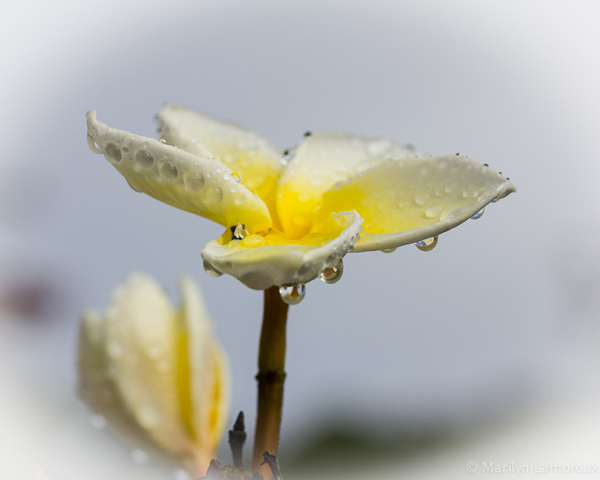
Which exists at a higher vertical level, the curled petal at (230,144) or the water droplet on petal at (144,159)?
the curled petal at (230,144)

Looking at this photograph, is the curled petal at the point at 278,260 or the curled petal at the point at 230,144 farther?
the curled petal at the point at 230,144

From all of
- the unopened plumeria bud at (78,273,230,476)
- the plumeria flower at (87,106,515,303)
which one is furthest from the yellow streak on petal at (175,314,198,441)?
the plumeria flower at (87,106,515,303)

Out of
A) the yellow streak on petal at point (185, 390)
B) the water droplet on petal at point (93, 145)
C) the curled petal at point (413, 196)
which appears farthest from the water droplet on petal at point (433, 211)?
the yellow streak on petal at point (185, 390)

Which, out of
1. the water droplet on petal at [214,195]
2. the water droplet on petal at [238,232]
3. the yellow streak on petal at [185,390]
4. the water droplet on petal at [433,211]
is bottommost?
the yellow streak on petal at [185,390]

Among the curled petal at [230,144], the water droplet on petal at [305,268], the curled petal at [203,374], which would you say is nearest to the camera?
the water droplet on petal at [305,268]

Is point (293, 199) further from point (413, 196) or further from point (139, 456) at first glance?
point (139, 456)

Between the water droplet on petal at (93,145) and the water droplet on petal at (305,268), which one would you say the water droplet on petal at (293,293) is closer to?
the water droplet on petal at (305,268)

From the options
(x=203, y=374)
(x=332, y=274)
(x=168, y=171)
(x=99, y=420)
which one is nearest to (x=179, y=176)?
(x=168, y=171)

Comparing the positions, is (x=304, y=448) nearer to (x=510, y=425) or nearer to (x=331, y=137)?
(x=510, y=425)
